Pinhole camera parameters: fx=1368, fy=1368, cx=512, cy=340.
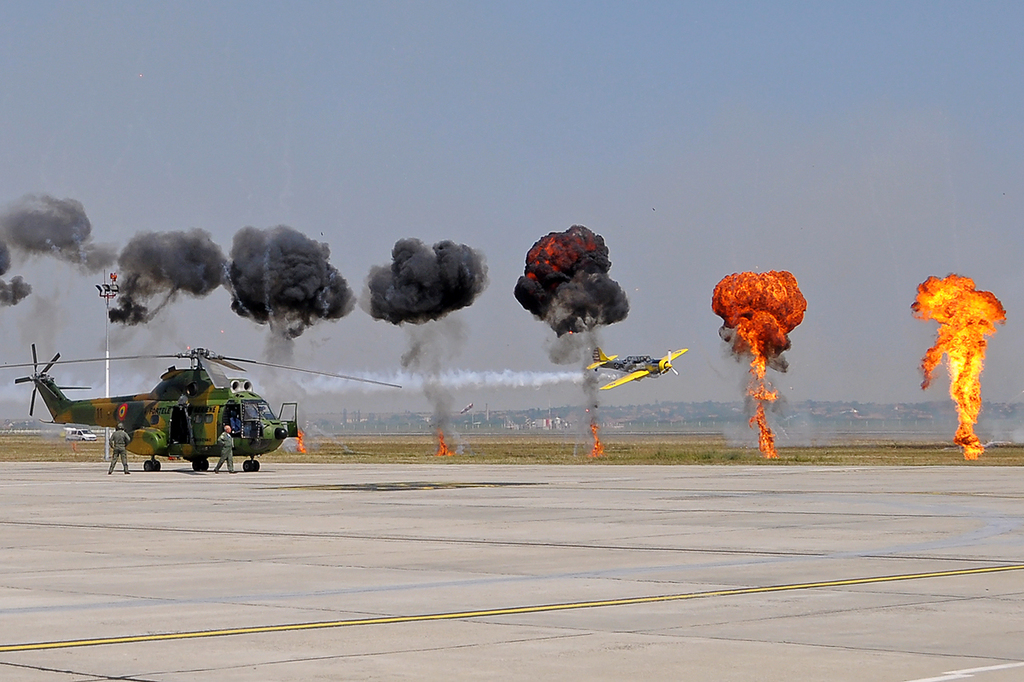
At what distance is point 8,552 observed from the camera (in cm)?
1989

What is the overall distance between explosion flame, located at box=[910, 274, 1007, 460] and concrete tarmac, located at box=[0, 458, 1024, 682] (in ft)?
154

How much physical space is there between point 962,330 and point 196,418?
4543 cm

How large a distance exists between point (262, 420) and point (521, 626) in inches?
1534

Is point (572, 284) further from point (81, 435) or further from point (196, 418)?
point (81, 435)

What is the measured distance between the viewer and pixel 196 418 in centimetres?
5091

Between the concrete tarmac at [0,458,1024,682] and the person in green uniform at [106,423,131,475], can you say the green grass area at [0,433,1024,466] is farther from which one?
the concrete tarmac at [0,458,1024,682]

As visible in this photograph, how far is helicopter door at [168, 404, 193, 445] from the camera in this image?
2013 inches

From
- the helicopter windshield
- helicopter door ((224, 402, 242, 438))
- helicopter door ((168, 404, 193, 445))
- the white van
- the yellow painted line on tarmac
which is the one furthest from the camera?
the white van

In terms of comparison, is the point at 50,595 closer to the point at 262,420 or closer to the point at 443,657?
the point at 443,657

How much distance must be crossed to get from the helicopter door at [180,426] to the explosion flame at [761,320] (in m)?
38.7

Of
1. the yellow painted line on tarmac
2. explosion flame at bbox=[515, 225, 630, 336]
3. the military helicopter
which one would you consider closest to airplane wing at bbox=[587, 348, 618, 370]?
explosion flame at bbox=[515, 225, 630, 336]

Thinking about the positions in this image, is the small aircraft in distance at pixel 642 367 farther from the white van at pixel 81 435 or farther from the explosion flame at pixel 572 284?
the white van at pixel 81 435

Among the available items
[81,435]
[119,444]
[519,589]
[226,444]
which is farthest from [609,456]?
[81,435]

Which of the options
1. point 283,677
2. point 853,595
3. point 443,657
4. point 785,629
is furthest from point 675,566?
point 283,677
